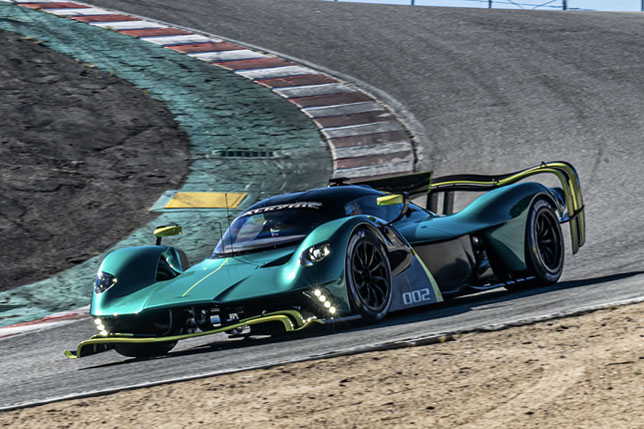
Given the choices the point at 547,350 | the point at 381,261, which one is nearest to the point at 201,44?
the point at 381,261

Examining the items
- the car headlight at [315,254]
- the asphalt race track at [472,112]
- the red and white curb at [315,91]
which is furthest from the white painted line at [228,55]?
the car headlight at [315,254]

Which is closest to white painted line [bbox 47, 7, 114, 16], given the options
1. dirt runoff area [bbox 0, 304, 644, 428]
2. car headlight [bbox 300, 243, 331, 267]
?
car headlight [bbox 300, 243, 331, 267]

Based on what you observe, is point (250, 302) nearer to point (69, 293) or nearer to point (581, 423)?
point (581, 423)

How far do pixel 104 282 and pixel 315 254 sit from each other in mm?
1627

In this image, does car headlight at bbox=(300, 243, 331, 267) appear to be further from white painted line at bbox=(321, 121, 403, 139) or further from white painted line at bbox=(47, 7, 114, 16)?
white painted line at bbox=(47, 7, 114, 16)

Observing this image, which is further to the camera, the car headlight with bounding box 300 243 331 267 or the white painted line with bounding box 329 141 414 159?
the white painted line with bounding box 329 141 414 159

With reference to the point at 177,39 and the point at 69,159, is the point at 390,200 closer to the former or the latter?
the point at 69,159

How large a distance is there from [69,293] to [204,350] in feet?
11.1

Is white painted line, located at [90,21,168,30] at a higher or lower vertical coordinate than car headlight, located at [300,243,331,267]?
higher

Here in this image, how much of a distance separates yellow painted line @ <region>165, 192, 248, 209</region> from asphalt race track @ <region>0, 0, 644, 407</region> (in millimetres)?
2767

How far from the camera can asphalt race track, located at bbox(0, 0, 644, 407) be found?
5.28 meters

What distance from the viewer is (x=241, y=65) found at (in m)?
16.5

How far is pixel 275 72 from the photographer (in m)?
16.3

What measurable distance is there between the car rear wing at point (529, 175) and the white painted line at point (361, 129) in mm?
5727
